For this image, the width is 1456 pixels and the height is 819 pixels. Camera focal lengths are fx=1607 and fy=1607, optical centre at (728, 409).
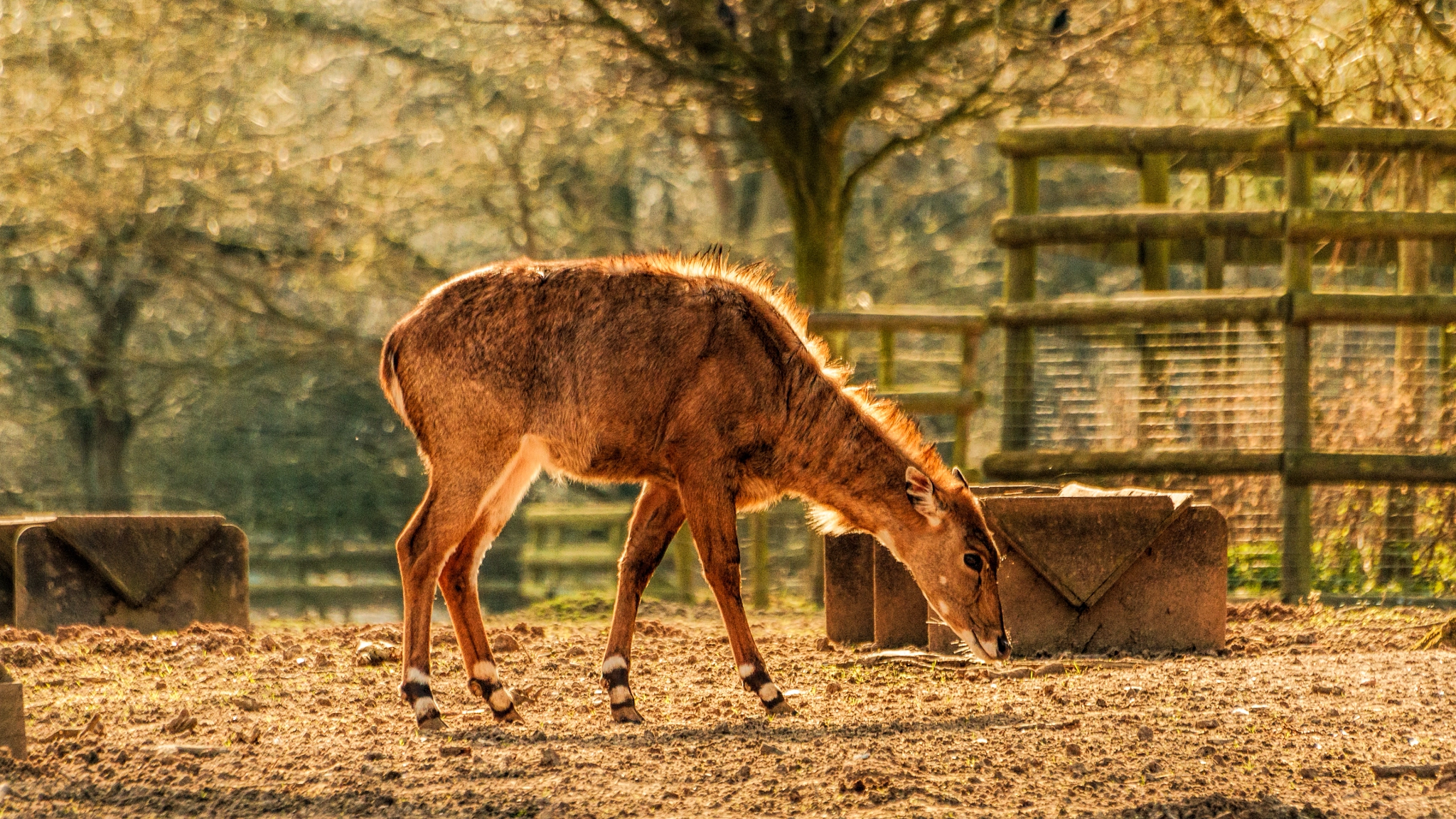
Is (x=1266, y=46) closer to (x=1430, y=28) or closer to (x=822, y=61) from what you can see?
(x=1430, y=28)

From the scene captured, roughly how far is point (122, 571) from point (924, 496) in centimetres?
418

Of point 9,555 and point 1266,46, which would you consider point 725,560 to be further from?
point 1266,46

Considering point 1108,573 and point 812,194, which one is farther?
point 812,194

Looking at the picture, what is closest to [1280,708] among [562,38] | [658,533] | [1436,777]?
[1436,777]

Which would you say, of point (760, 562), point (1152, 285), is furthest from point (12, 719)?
point (1152, 285)

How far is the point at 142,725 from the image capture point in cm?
542

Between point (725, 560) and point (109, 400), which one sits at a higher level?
point (109, 400)

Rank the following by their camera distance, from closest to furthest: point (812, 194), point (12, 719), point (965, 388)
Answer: point (12, 719), point (965, 388), point (812, 194)

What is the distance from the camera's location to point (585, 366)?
5840 mm

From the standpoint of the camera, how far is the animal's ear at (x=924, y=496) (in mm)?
6016

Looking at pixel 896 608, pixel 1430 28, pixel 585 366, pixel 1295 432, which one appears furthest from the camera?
pixel 1430 28

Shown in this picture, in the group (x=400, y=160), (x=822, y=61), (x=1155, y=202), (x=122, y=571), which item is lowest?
(x=122, y=571)

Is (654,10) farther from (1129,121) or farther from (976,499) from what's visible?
(976,499)

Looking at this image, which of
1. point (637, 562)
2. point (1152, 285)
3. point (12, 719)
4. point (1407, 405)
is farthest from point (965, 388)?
point (12, 719)
